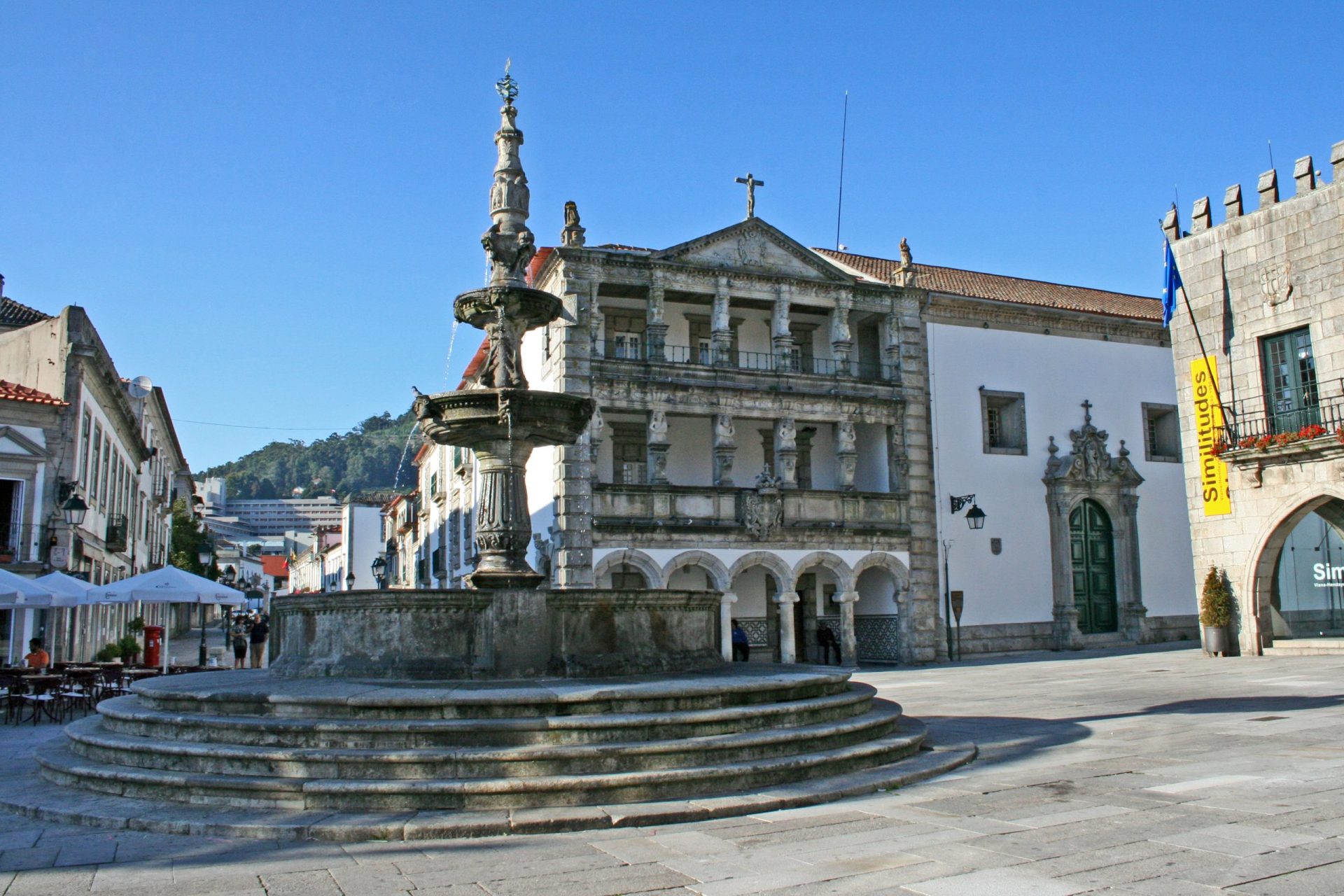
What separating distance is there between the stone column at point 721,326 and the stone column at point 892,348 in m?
4.78

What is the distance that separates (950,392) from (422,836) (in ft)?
84.7

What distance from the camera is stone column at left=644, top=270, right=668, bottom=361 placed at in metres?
27.2

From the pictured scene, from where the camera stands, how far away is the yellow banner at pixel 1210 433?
23484mm

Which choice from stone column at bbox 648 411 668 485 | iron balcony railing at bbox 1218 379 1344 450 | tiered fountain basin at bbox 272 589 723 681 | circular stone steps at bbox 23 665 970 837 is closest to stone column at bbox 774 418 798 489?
stone column at bbox 648 411 668 485

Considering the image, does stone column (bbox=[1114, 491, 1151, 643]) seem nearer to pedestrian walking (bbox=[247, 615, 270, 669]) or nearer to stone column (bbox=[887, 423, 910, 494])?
stone column (bbox=[887, 423, 910, 494])

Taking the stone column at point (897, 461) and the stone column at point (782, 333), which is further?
the stone column at point (897, 461)

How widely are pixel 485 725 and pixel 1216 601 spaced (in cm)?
2058

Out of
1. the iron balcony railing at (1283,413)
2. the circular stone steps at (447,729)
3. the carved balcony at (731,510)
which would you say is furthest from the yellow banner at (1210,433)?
the circular stone steps at (447,729)

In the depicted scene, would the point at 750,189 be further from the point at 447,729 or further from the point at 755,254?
the point at 447,729

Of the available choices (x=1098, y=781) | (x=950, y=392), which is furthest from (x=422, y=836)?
(x=950, y=392)

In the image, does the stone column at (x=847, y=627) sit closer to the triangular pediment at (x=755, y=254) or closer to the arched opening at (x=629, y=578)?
the arched opening at (x=629, y=578)

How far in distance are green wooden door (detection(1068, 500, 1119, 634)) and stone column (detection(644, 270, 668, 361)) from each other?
13.3 meters

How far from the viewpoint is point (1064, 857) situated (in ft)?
20.0

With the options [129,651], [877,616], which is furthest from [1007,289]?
[129,651]
